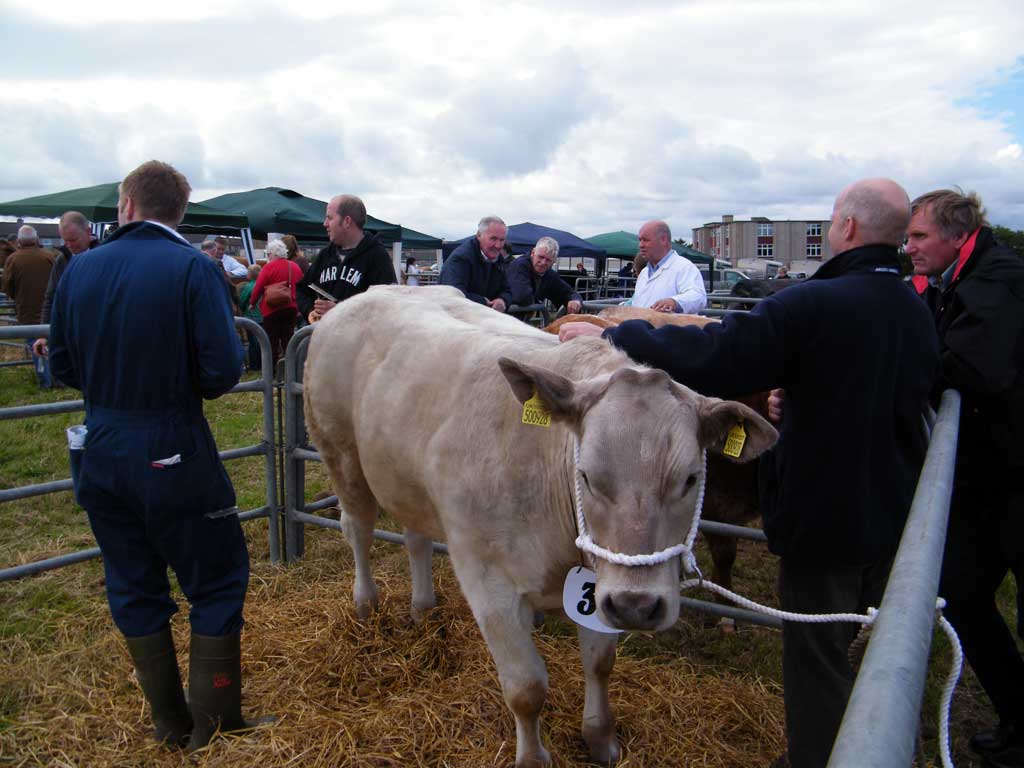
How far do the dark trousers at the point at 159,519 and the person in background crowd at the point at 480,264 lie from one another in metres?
4.15

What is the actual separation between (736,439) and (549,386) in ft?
1.97

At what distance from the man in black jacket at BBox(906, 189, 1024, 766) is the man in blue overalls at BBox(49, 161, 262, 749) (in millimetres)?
2772

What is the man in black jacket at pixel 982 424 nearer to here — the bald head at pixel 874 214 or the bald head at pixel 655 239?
the bald head at pixel 874 214

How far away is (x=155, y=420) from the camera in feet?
9.39

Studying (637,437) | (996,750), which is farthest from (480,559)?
(996,750)

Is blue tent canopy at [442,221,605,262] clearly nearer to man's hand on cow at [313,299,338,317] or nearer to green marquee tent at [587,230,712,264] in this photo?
green marquee tent at [587,230,712,264]

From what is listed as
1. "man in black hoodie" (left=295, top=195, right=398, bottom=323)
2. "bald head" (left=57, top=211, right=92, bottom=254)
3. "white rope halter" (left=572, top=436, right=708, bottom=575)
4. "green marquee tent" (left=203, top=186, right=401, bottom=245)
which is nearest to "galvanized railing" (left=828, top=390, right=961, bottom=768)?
"white rope halter" (left=572, top=436, right=708, bottom=575)

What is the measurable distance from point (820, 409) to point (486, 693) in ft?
6.85

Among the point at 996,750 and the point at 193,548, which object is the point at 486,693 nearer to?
the point at 193,548

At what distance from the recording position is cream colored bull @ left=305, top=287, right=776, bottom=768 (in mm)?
2221

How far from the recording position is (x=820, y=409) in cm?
240

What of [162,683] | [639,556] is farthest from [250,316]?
[639,556]

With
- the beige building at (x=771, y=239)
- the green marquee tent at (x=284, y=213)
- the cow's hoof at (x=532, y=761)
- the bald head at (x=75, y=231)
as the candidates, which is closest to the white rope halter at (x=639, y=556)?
the cow's hoof at (x=532, y=761)

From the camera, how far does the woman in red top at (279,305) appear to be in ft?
33.9
